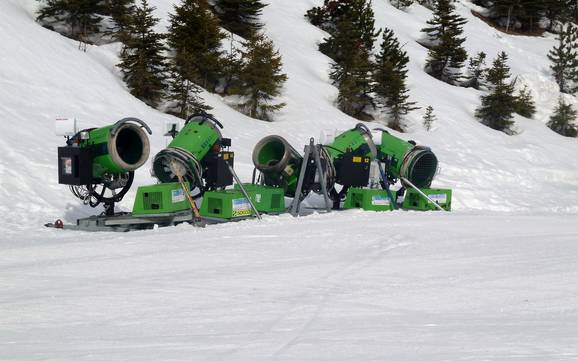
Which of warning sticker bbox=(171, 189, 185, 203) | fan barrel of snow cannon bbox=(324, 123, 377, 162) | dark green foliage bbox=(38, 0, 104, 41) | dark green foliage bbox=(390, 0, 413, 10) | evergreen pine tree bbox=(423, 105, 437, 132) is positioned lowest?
warning sticker bbox=(171, 189, 185, 203)

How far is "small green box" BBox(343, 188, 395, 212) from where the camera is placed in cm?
1402

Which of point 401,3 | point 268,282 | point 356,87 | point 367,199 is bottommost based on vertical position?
point 268,282

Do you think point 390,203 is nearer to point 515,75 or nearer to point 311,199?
point 311,199

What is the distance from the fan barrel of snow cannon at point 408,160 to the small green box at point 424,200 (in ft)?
1.33

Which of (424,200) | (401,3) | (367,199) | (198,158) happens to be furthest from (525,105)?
(198,158)

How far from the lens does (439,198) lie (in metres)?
15.3

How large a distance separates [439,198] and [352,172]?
2589 mm

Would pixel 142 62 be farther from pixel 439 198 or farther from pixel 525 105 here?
pixel 525 105

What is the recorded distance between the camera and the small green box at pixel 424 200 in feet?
49.1

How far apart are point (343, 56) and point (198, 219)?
75.3 feet

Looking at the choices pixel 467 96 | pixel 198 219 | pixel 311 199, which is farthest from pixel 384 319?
pixel 467 96

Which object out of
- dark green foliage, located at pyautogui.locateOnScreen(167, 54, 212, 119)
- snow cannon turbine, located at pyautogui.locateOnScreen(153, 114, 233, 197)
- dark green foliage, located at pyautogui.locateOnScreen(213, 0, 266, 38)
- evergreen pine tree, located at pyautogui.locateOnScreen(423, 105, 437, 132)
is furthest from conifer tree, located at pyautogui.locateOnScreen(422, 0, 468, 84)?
snow cannon turbine, located at pyautogui.locateOnScreen(153, 114, 233, 197)

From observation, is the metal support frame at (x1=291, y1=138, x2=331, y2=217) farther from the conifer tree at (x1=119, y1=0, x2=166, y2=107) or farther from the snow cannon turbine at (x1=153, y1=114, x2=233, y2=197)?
the conifer tree at (x1=119, y1=0, x2=166, y2=107)

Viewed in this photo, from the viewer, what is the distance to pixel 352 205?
14.2 m
